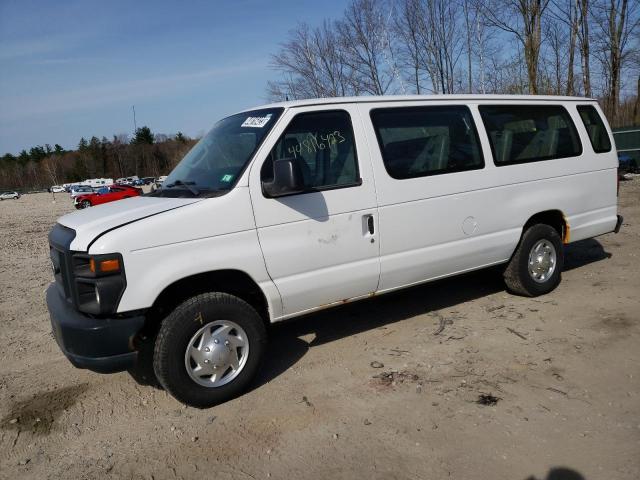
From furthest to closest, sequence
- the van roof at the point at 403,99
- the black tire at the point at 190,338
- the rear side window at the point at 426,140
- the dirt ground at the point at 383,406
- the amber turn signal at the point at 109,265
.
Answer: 1. the rear side window at the point at 426,140
2. the van roof at the point at 403,99
3. the black tire at the point at 190,338
4. the amber turn signal at the point at 109,265
5. the dirt ground at the point at 383,406

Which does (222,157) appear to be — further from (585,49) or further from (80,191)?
(80,191)

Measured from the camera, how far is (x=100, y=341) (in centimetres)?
330

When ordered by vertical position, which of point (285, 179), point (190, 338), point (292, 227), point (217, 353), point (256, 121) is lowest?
point (217, 353)

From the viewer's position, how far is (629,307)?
5.08 meters

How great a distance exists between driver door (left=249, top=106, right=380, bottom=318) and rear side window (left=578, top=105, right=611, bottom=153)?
10.1 ft

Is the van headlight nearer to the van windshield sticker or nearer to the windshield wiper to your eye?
the windshield wiper

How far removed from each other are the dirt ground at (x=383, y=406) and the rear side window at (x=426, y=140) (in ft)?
5.17

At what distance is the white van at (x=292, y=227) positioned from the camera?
3381 mm

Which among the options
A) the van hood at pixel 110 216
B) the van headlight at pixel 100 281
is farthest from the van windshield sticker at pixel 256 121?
the van headlight at pixel 100 281

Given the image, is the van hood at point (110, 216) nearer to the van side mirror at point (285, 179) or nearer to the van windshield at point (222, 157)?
the van windshield at point (222, 157)

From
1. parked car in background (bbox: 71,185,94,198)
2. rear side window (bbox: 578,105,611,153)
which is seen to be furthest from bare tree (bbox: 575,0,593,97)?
parked car in background (bbox: 71,185,94,198)

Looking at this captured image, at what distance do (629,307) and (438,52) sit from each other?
64.5 feet

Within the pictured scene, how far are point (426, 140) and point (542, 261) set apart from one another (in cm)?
209

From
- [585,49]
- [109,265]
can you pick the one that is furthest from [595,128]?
[585,49]
